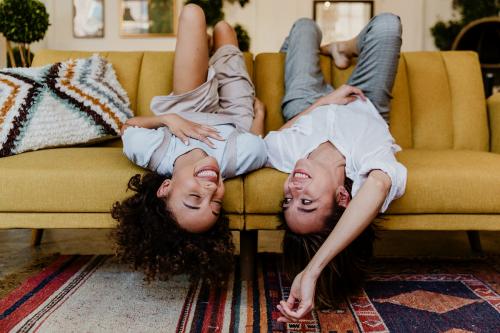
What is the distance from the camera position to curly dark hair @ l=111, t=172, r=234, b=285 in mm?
1429

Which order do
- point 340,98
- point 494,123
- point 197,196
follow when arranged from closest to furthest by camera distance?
1. point 197,196
2. point 340,98
3. point 494,123

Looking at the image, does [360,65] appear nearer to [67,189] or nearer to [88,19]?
[67,189]

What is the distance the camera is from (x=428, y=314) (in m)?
1.39

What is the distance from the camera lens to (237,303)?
1.49m

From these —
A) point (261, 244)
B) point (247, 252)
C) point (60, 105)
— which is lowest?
point (261, 244)

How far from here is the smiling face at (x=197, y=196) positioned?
1392 mm

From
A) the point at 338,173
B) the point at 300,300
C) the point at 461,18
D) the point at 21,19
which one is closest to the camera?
the point at 300,300

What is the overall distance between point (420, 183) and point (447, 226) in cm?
18

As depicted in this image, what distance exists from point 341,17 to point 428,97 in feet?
11.2

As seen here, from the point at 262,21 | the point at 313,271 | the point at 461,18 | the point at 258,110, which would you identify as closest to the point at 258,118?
the point at 258,110

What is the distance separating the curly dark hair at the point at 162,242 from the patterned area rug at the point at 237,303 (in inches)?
4.5

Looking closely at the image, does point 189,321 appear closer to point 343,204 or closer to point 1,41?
point 343,204

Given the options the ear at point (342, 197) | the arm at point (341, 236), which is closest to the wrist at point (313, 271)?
the arm at point (341, 236)

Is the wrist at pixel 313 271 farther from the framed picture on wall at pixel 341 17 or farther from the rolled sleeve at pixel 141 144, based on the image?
the framed picture on wall at pixel 341 17
